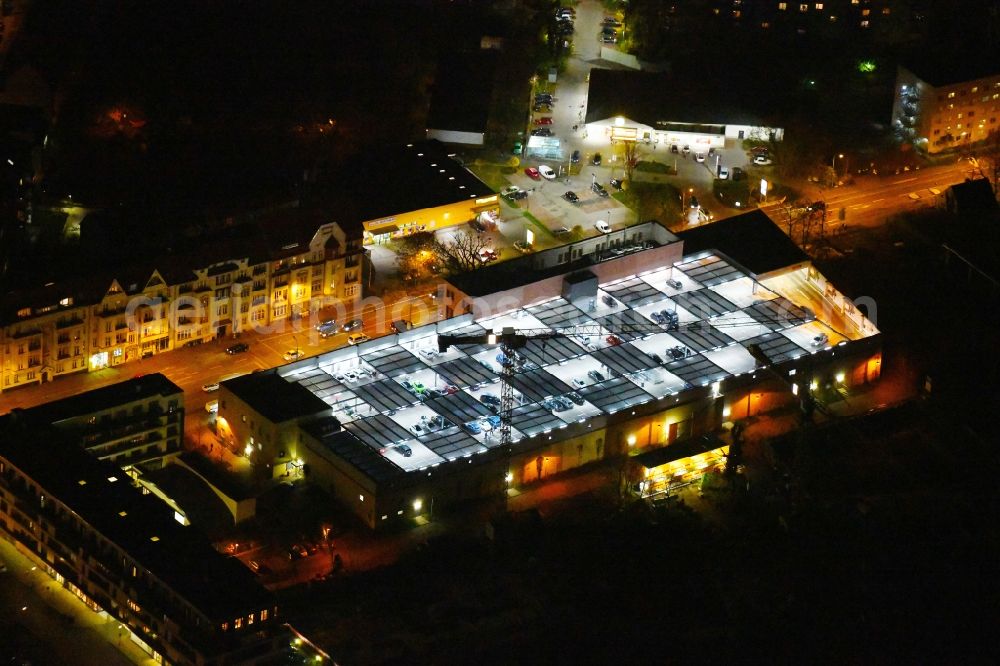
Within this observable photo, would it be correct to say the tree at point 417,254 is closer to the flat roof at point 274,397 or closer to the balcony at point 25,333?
the flat roof at point 274,397

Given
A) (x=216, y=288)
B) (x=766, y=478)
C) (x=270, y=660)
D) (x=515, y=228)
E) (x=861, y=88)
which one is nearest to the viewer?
(x=270, y=660)

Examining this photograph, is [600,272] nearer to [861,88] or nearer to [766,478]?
[766,478]

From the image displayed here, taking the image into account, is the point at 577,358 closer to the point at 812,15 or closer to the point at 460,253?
the point at 460,253

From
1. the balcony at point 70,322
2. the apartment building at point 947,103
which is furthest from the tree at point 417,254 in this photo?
the apartment building at point 947,103

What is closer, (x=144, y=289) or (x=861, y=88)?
(x=144, y=289)

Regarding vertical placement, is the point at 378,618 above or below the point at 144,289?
below

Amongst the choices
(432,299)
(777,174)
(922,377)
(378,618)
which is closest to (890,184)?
(777,174)

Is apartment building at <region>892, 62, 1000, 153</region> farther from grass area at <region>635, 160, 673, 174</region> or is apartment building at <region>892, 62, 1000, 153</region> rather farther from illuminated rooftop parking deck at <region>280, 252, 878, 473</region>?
illuminated rooftop parking deck at <region>280, 252, 878, 473</region>
